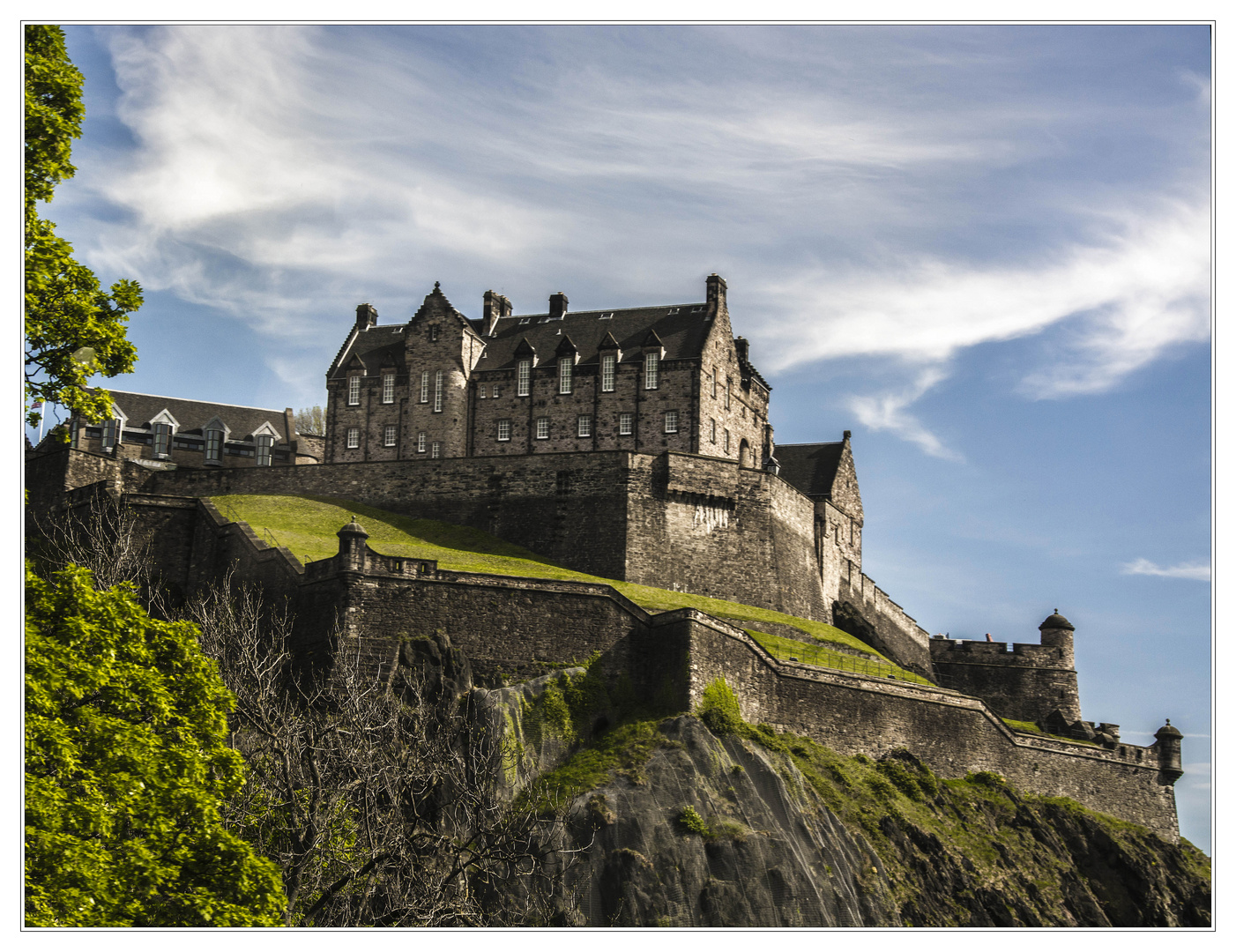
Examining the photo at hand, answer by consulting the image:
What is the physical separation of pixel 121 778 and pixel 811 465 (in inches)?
2088

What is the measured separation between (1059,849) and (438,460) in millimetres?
28733

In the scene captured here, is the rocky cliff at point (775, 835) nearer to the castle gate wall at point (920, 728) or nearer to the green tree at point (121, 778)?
the castle gate wall at point (920, 728)

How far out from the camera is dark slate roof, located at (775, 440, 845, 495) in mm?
66188

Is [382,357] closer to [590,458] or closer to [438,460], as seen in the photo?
[438,460]

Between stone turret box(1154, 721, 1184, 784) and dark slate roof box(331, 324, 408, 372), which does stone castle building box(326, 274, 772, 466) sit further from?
stone turret box(1154, 721, 1184, 784)

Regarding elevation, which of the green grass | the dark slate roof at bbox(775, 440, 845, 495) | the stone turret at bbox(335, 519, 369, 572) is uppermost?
the dark slate roof at bbox(775, 440, 845, 495)

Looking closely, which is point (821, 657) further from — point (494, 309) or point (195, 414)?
point (195, 414)

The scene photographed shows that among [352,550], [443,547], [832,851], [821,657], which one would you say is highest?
[443,547]

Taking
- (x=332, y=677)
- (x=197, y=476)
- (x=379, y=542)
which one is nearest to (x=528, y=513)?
(x=379, y=542)

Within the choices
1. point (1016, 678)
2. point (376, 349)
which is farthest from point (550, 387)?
point (1016, 678)

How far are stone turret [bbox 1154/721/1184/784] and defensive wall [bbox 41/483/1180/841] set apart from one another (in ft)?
43.9

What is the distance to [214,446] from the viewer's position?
70.2 metres

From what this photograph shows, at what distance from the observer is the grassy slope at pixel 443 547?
45656mm

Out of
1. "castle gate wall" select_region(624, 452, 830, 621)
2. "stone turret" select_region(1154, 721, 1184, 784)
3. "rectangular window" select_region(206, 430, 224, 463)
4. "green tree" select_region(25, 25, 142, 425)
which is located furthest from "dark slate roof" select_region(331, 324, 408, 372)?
"green tree" select_region(25, 25, 142, 425)
